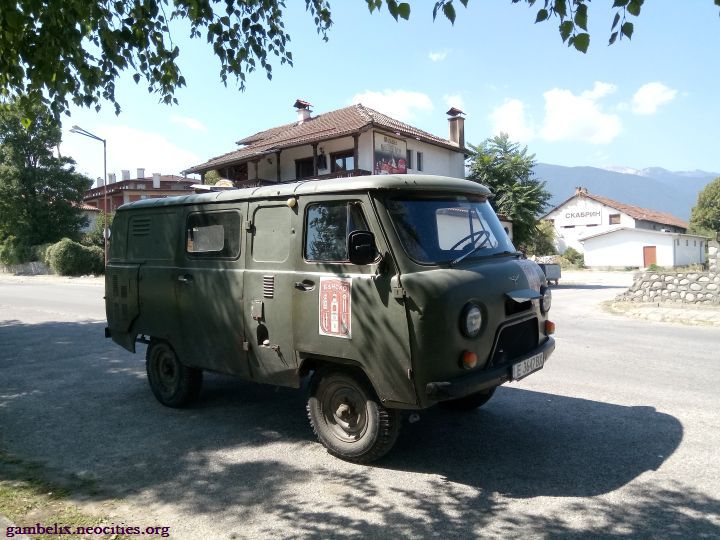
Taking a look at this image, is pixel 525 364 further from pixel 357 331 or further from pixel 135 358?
pixel 135 358

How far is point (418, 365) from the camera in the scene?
376 centimetres

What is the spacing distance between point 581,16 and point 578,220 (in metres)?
64.1

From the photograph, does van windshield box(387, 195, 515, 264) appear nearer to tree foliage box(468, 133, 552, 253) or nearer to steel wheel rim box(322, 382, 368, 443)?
steel wheel rim box(322, 382, 368, 443)

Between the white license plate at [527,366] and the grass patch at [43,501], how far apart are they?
2911mm

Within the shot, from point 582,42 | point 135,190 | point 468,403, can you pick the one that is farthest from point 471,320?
point 135,190

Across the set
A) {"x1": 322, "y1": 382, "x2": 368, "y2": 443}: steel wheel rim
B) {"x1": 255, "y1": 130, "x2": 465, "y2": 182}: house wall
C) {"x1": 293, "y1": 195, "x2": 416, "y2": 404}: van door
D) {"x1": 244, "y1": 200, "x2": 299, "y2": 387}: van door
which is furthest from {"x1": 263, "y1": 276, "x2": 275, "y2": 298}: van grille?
{"x1": 255, "y1": 130, "x2": 465, "y2": 182}: house wall

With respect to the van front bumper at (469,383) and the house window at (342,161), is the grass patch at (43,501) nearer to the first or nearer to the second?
the van front bumper at (469,383)

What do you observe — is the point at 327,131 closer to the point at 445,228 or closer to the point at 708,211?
the point at 445,228

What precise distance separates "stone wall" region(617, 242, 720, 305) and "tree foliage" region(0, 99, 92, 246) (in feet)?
138

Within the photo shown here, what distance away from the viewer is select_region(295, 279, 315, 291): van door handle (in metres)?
4.38

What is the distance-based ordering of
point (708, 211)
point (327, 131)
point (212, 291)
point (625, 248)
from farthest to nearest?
point (708, 211) → point (625, 248) → point (327, 131) → point (212, 291)

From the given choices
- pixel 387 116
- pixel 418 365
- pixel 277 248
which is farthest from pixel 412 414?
pixel 387 116

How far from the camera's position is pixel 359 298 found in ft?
13.3

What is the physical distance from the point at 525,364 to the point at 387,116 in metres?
30.2
